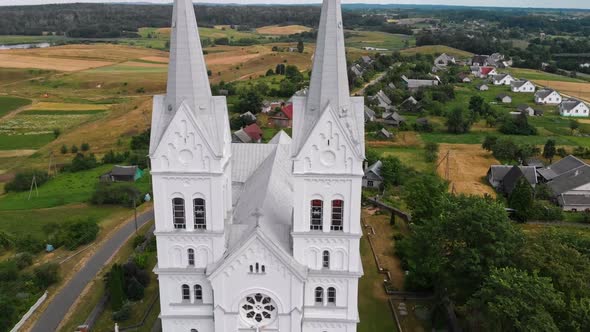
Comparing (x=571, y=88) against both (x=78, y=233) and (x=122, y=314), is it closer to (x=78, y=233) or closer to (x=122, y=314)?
(x=78, y=233)

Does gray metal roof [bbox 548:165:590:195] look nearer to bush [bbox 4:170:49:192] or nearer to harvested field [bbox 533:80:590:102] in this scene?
bush [bbox 4:170:49:192]

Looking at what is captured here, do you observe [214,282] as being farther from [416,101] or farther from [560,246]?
[416,101]

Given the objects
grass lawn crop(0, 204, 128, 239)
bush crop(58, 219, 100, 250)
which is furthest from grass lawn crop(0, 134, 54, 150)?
bush crop(58, 219, 100, 250)

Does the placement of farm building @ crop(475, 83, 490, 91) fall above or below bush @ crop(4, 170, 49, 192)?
above

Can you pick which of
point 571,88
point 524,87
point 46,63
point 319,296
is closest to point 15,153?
point 319,296

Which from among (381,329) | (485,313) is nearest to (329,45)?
(485,313)

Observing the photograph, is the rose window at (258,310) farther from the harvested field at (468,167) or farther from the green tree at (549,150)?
the green tree at (549,150)

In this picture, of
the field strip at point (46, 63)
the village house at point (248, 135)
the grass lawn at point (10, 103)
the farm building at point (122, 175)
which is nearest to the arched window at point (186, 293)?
the farm building at point (122, 175)
